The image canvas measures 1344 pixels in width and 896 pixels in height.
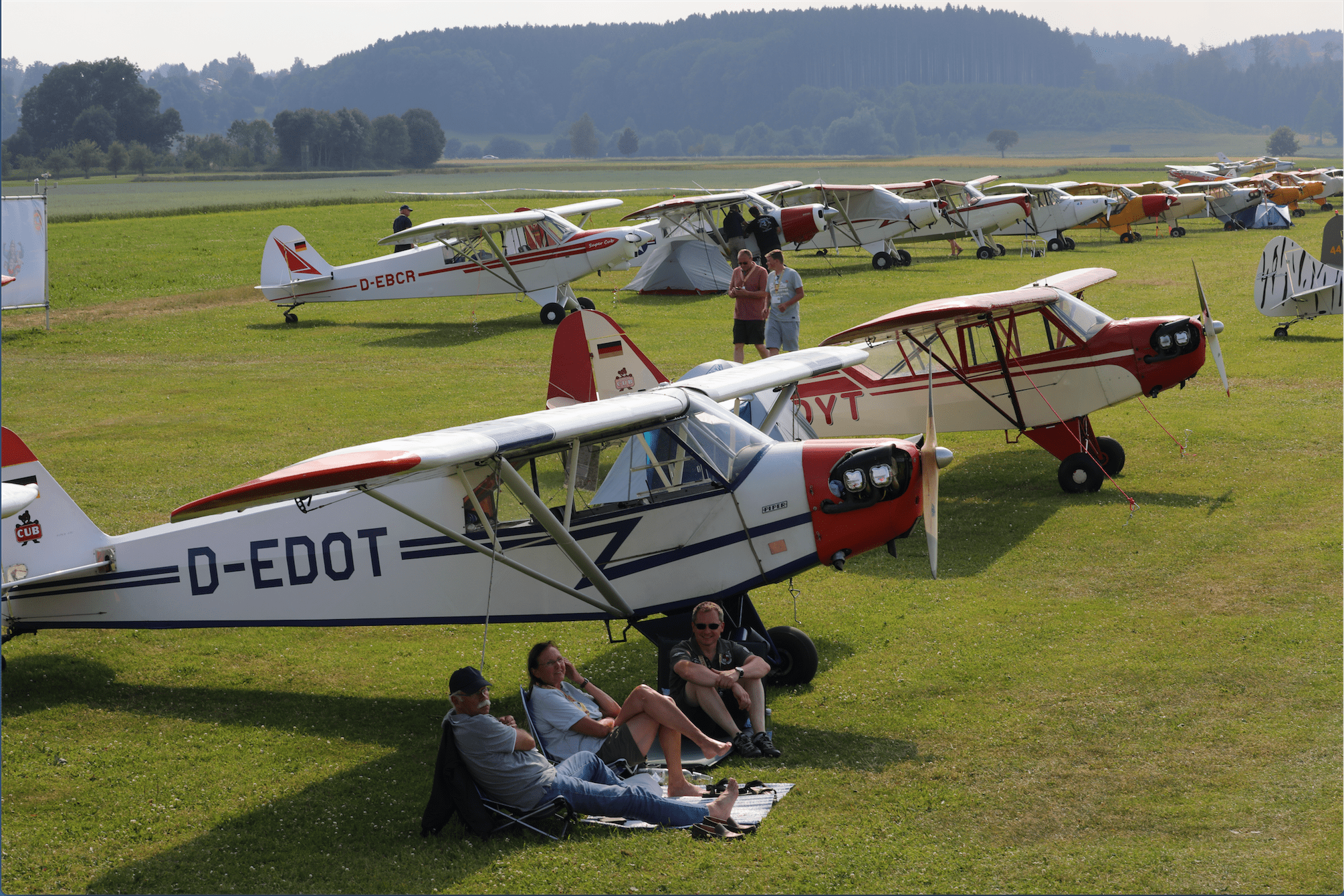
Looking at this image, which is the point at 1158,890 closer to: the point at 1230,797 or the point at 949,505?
the point at 1230,797

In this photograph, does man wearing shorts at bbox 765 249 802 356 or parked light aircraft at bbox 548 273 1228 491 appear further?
man wearing shorts at bbox 765 249 802 356

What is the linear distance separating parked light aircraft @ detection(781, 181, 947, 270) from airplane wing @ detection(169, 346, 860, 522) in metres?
26.3

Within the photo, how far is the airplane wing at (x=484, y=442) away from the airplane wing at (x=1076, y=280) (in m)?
5.62

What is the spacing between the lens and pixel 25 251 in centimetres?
2498

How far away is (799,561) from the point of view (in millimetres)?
7109

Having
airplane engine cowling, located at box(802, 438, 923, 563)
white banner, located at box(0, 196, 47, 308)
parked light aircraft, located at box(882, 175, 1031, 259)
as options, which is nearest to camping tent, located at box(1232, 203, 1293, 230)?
parked light aircraft, located at box(882, 175, 1031, 259)

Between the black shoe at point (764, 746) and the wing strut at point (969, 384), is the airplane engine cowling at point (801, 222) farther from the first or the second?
the black shoe at point (764, 746)

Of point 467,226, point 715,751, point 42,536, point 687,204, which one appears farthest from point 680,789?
point 687,204

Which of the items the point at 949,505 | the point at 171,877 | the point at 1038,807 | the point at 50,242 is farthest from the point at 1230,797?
the point at 50,242

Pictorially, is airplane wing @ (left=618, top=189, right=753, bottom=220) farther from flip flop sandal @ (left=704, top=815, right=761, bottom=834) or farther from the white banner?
flip flop sandal @ (left=704, top=815, right=761, bottom=834)

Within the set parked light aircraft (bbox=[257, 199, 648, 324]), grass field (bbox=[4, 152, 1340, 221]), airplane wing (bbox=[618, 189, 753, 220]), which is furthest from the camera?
grass field (bbox=[4, 152, 1340, 221])

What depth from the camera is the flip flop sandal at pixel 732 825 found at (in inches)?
222

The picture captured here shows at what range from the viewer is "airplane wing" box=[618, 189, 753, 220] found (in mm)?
27250

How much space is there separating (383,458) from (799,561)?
290cm
